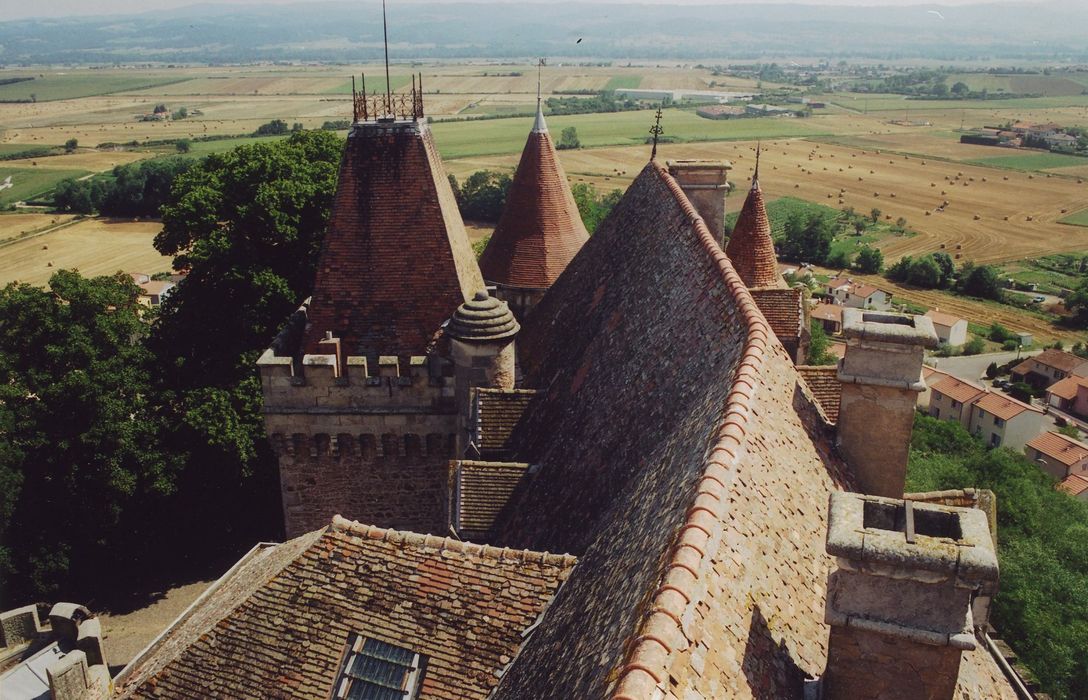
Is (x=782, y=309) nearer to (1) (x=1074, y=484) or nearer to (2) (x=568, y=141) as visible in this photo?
(1) (x=1074, y=484)

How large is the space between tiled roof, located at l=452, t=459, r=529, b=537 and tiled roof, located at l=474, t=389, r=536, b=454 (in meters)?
1.52

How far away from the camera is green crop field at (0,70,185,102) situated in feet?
463

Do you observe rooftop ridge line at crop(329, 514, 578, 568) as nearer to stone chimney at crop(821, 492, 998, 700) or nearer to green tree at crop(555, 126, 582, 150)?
stone chimney at crop(821, 492, 998, 700)

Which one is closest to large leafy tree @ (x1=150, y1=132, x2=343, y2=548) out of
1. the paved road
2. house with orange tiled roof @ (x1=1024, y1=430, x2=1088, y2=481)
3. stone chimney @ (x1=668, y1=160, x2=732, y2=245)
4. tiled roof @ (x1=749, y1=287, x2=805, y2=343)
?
stone chimney @ (x1=668, y1=160, x2=732, y2=245)

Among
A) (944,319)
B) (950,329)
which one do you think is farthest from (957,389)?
(944,319)

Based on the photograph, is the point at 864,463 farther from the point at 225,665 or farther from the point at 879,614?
the point at 225,665

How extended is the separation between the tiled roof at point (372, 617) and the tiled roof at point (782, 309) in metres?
10.6

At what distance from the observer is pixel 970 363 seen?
60.2m

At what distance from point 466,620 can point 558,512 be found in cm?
261

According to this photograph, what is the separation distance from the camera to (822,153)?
436 ft

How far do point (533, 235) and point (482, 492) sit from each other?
9176mm

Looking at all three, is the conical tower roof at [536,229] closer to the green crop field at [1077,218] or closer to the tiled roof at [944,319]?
the tiled roof at [944,319]

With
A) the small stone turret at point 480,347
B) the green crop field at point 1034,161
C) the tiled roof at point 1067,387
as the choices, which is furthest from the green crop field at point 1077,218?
the small stone turret at point 480,347

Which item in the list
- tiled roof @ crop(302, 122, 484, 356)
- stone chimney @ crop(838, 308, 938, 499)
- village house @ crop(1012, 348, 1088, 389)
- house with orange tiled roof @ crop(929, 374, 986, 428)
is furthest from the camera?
village house @ crop(1012, 348, 1088, 389)
